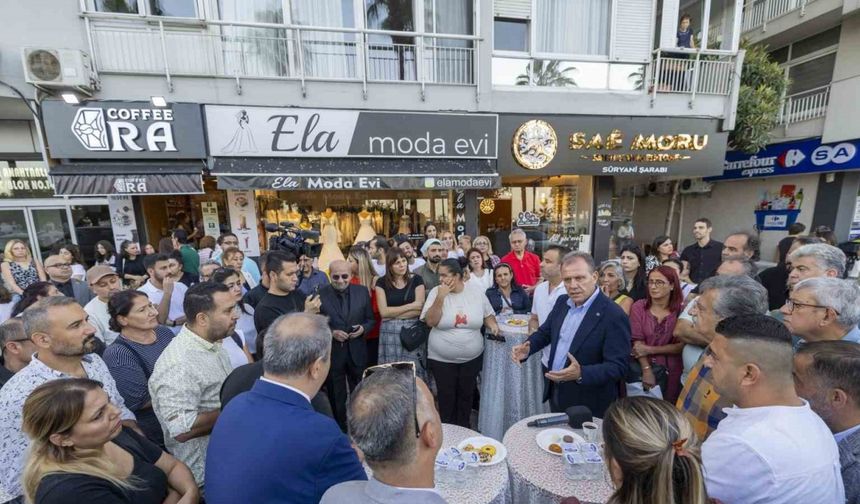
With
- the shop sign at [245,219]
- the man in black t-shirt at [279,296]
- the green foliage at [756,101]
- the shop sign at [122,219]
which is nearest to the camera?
the man in black t-shirt at [279,296]

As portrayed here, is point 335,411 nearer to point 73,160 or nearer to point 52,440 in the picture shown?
point 52,440

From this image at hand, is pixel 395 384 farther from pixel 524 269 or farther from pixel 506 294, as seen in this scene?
pixel 524 269

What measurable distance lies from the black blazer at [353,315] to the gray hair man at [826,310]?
321 centimetres

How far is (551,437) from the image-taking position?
2.11 metres

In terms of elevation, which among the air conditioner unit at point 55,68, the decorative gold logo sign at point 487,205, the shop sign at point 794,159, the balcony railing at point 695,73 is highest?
the balcony railing at point 695,73

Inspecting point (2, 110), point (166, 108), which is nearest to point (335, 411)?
point (166, 108)

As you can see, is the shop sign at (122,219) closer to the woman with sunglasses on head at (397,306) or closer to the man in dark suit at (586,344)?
the woman with sunglasses on head at (397,306)

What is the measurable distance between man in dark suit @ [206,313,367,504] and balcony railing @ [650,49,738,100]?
33.7 ft

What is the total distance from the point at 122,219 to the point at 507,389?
849 cm

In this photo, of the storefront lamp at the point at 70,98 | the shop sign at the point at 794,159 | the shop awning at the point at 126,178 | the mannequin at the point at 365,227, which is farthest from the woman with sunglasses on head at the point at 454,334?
the shop sign at the point at 794,159

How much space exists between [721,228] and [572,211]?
787 cm

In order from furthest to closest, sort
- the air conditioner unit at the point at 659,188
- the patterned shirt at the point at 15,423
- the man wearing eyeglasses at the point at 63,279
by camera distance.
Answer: the air conditioner unit at the point at 659,188 < the man wearing eyeglasses at the point at 63,279 < the patterned shirt at the point at 15,423

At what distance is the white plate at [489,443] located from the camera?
6.27 feet

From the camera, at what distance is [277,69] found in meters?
7.34
